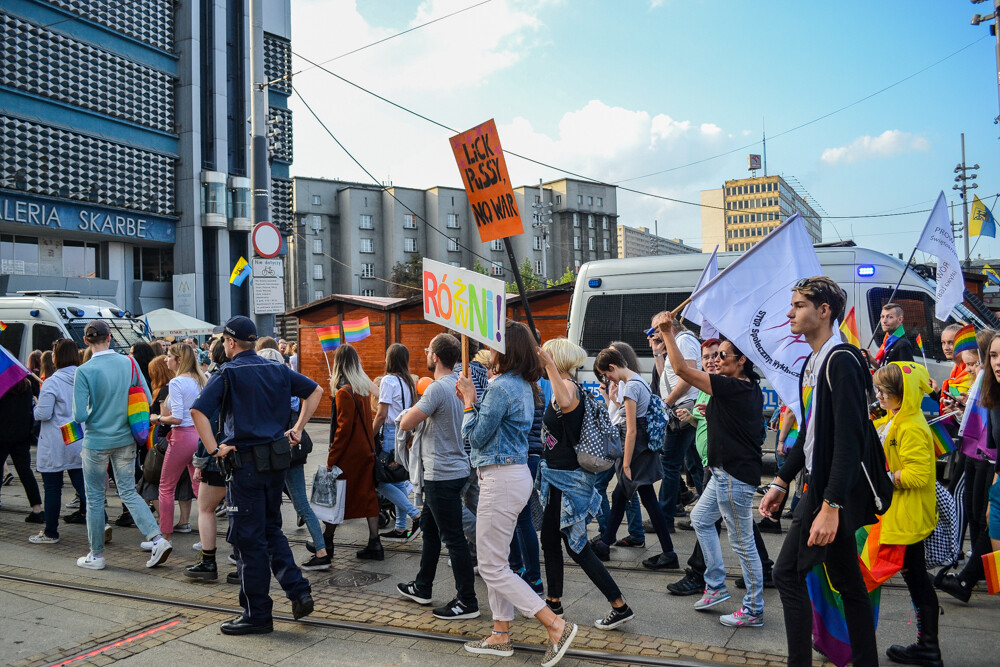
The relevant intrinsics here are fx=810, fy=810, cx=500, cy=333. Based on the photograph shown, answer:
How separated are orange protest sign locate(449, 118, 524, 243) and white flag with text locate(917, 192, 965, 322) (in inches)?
159

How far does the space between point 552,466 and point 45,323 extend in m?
13.8

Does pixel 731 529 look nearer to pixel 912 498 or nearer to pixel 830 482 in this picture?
pixel 912 498

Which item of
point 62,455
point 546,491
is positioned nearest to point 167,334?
point 62,455

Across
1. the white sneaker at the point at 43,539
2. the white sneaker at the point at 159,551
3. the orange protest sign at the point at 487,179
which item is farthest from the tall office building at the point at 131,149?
the orange protest sign at the point at 487,179

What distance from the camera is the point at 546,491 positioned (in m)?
5.09

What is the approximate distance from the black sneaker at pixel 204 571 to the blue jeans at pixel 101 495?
649 millimetres

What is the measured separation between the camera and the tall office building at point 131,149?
97.3 ft

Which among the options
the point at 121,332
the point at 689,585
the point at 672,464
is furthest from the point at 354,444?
the point at 121,332

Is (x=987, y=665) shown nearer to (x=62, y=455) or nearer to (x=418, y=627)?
(x=418, y=627)

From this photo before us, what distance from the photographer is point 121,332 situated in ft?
54.0

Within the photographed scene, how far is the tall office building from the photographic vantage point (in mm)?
29672

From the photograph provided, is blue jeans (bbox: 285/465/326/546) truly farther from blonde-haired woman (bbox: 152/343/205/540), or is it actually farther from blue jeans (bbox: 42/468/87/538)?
blue jeans (bbox: 42/468/87/538)

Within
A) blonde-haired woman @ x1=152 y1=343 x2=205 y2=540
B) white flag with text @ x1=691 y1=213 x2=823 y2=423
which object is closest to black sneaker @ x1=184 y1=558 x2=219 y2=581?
blonde-haired woman @ x1=152 y1=343 x2=205 y2=540

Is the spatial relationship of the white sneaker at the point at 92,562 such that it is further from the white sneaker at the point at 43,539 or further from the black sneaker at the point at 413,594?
the black sneaker at the point at 413,594
